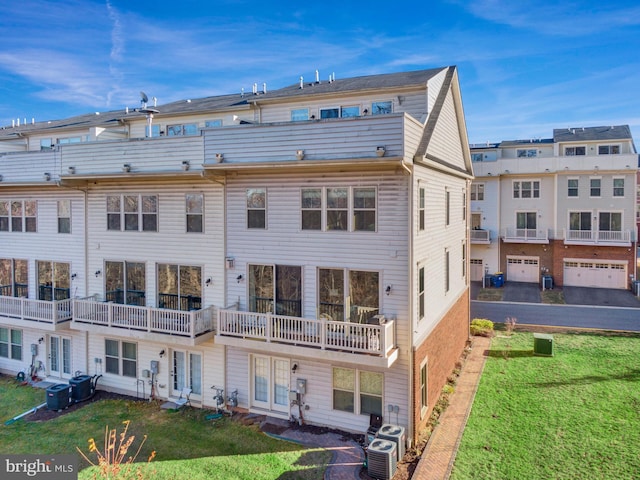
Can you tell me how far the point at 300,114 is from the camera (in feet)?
53.3

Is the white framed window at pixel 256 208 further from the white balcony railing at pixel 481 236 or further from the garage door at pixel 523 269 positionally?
the garage door at pixel 523 269

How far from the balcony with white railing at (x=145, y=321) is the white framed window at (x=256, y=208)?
3178mm

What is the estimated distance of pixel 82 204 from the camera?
53.0 ft

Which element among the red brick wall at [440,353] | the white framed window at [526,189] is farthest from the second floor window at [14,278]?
the white framed window at [526,189]

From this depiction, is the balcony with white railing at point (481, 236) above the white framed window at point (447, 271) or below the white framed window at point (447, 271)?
above

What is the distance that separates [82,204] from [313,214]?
934 centimetres

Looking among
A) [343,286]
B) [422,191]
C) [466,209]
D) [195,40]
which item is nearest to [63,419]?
[343,286]

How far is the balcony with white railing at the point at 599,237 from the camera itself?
30609 mm

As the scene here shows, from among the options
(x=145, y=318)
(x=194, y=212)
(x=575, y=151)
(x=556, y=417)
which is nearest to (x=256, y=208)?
(x=194, y=212)

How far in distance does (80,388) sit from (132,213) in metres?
6.30

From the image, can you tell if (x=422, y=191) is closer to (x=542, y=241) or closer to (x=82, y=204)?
(x=82, y=204)

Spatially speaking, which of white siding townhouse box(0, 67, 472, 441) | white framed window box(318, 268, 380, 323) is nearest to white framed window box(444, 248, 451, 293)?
white siding townhouse box(0, 67, 472, 441)

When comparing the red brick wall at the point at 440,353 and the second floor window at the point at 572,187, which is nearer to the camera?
the red brick wall at the point at 440,353

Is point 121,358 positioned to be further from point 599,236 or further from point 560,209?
point 599,236
